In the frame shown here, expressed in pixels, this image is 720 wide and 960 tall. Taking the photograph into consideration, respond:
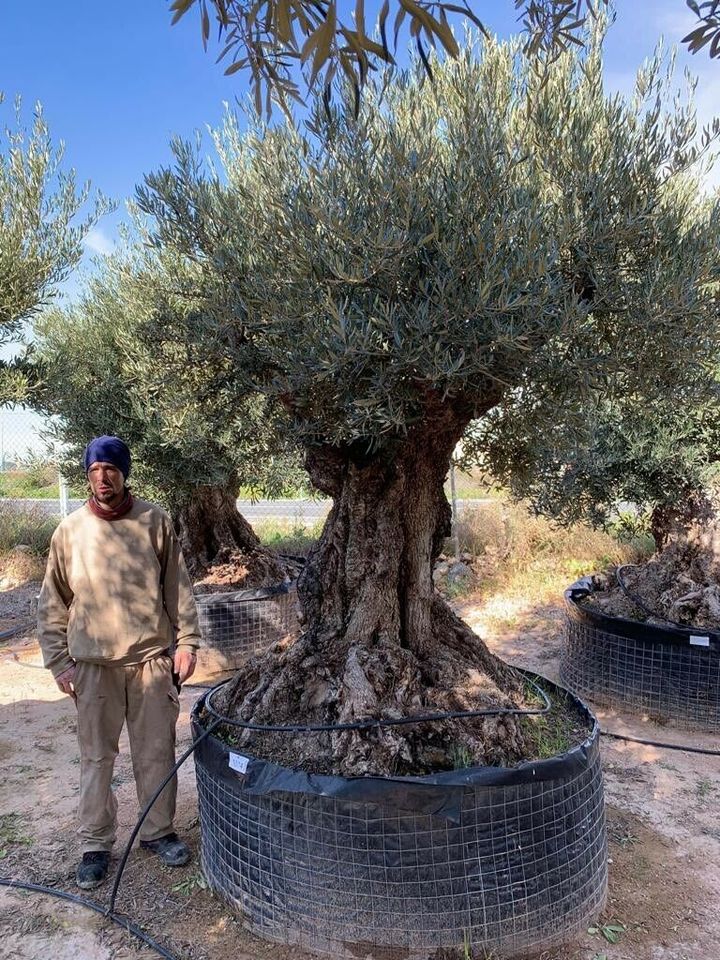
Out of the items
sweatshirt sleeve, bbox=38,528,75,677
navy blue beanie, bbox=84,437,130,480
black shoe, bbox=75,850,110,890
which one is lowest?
black shoe, bbox=75,850,110,890

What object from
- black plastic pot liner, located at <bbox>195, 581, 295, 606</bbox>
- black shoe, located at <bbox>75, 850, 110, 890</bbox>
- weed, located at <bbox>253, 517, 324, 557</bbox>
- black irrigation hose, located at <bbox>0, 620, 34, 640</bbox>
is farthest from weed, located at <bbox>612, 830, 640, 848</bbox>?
weed, located at <bbox>253, 517, 324, 557</bbox>

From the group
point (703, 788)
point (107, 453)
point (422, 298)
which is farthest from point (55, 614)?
point (703, 788)

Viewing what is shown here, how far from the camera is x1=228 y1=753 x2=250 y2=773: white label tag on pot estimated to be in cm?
302

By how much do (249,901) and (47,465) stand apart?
6538 millimetres

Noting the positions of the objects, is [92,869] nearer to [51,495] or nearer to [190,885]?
[190,885]

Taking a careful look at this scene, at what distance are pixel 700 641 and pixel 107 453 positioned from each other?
4517mm

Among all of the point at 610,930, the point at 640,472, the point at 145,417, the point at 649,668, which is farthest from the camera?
the point at 145,417

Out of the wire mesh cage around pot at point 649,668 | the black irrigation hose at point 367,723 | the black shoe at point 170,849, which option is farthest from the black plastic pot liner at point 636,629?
the black shoe at point 170,849

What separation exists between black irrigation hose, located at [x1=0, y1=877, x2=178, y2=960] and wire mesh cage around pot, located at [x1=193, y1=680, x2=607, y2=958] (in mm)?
349

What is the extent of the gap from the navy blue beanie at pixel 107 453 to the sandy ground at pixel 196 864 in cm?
195

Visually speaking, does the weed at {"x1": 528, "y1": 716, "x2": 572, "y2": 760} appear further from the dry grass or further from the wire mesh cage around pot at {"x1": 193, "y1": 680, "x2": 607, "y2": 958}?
the dry grass

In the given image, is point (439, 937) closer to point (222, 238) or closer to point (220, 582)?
point (222, 238)

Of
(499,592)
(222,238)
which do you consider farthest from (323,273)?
(499,592)

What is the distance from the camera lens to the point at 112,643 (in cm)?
344
